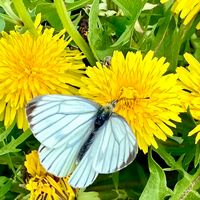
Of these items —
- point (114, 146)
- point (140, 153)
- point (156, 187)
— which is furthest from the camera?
point (140, 153)

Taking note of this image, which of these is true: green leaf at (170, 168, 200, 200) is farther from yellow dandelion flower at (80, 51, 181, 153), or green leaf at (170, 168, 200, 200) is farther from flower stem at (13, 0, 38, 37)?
flower stem at (13, 0, 38, 37)

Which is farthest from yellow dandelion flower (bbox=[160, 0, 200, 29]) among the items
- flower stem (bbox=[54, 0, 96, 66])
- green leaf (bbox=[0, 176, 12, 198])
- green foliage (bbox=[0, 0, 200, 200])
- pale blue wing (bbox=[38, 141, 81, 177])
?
green leaf (bbox=[0, 176, 12, 198])

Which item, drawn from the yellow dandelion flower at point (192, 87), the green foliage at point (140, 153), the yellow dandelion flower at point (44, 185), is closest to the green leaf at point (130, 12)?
the green foliage at point (140, 153)

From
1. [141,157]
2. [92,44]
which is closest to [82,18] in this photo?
[92,44]

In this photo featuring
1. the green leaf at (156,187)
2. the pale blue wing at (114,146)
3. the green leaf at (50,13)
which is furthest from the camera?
the green leaf at (50,13)

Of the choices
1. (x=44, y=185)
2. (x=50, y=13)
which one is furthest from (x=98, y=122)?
(x=50, y=13)

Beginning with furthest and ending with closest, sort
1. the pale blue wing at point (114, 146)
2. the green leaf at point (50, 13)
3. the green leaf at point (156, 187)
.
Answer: the green leaf at point (50, 13), the green leaf at point (156, 187), the pale blue wing at point (114, 146)

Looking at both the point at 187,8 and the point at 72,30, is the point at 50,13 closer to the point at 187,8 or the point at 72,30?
the point at 72,30

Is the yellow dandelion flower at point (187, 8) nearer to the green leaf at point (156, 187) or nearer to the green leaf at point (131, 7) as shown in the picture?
the green leaf at point (131, 7)
